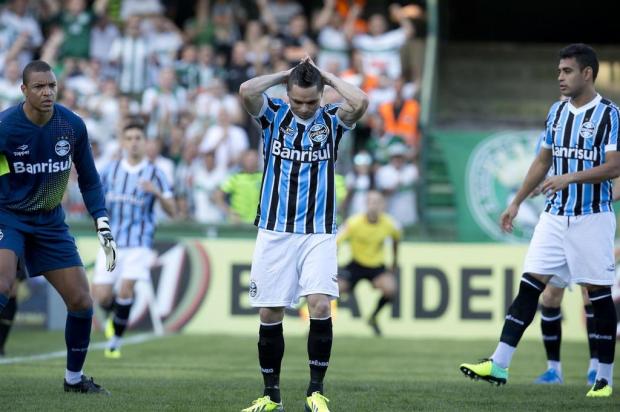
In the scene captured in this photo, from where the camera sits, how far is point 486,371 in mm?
8711

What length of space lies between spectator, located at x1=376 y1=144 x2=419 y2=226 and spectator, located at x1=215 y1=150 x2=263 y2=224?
1957 millimetres

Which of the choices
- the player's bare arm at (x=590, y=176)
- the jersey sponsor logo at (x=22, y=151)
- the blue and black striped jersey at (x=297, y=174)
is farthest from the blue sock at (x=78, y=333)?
the player's bare arm at (x=590, y=176)

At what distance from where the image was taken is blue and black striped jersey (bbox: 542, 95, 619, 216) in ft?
29.1

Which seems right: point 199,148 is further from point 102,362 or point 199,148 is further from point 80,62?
point 102,362

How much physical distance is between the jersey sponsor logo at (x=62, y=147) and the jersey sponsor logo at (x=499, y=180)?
1040 centimetres

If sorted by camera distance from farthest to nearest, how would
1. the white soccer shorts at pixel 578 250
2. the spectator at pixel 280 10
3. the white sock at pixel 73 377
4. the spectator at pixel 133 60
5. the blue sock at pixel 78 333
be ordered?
1. the spectator at pixel 280 10
2. the spectator at pixel 133 60
3. the white soccer shorts at pixel 578 250
4. the white sock at pixel 73 377
5. the blue sock at pixel 78 333

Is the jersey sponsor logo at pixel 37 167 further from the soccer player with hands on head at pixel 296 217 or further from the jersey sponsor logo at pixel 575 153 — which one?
the jersey sponsor logo at pixel 575 153

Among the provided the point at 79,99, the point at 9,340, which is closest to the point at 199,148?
the point at 79,99

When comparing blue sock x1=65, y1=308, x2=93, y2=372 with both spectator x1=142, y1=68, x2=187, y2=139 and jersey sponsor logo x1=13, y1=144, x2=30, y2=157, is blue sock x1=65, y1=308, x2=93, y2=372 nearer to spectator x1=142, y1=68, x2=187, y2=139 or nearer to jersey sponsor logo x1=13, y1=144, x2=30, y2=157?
jersey sponsor logo x1=13, y1=144, x2=30, y2=157

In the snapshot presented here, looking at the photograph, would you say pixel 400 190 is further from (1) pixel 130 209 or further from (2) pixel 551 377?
(2) pixel 551 377

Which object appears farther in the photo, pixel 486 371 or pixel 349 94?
pixel 486 371

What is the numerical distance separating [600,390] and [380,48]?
11853 millimetres

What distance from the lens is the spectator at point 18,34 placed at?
20.1 m

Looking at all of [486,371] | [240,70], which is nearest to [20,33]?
[240,70]
